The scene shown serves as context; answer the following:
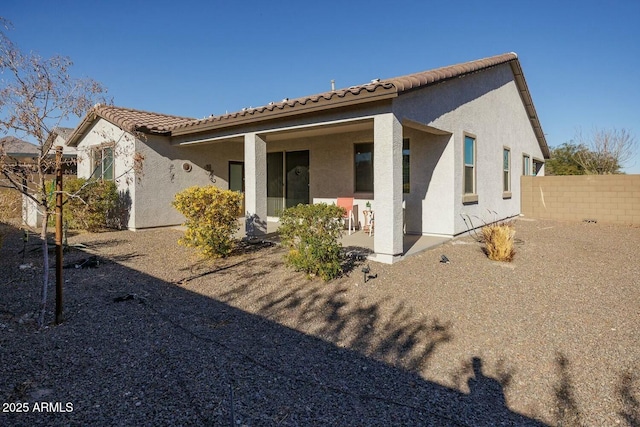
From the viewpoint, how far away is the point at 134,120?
11625 mm

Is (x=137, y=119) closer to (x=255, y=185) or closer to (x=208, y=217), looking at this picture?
(x=255, y=185)

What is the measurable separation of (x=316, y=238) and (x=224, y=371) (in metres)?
3.17

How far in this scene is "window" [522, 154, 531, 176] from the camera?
16.4 m

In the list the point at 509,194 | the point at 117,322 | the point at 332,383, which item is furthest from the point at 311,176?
the point at 332,383

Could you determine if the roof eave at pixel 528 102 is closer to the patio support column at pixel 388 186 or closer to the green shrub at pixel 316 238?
the patio support column at pixel 388 186

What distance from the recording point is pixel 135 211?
458 inches

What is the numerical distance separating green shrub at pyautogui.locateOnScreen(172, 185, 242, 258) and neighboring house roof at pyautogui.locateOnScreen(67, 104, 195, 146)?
4.31 m

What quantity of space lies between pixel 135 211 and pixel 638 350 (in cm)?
1171

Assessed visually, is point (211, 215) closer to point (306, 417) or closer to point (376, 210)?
point (376, 210)

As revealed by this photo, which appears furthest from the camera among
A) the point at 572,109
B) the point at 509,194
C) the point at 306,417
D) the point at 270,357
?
the point at 572,109

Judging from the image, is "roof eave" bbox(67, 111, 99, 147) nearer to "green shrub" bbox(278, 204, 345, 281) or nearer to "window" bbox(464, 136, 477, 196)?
"green shrub" bbox(278, 204, 345, 281)

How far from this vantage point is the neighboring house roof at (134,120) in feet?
36.5

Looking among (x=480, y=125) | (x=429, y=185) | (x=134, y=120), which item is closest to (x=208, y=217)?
(x=429, y=185)

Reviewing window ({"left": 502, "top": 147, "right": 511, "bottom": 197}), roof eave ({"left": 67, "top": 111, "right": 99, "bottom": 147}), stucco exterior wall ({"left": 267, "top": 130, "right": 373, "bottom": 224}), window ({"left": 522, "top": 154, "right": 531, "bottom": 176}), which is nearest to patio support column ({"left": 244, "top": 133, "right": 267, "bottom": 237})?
stucco exterior wall ({"left": 267, "top": 130, "right": 373, "bottom": 224})
